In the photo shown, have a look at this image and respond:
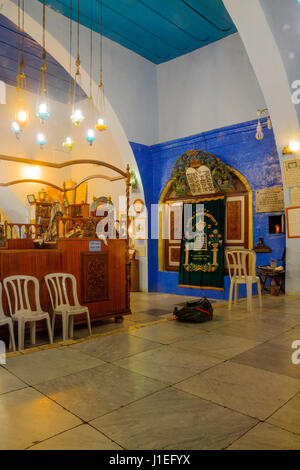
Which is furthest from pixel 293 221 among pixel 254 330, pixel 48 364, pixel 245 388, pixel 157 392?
pixel 48 364

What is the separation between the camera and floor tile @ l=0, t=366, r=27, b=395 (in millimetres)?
2545

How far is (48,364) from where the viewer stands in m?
3.04

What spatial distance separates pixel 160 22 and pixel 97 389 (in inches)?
271

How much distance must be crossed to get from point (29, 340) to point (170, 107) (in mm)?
6281

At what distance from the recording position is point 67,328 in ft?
14.1

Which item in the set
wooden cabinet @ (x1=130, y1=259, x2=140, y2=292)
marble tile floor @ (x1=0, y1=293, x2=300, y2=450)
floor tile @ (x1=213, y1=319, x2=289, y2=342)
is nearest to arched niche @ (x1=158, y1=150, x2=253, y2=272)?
wooden cabinet @ (x1=130, y1=259, x2=140, y2=292)

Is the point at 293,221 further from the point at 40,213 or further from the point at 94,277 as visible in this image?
the point at 40,213

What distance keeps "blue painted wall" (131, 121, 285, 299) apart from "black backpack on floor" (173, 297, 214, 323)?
2.56 meters

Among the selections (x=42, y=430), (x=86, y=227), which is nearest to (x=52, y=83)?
(x=86, y=227)

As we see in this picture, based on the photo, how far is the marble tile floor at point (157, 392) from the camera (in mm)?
1878

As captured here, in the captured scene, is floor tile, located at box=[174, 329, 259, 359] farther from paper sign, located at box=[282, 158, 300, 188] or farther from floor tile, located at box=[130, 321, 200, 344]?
paper sign, located at box=[282, 158, 300, 188]

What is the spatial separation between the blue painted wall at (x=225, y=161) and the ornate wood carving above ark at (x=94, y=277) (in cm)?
315

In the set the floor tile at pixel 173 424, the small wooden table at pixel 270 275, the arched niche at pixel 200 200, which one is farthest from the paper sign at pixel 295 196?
the floor tile at pixel 173 424

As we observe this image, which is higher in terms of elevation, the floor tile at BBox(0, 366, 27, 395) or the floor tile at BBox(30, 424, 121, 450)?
the floor tile at BBox(30, 424, 121, 450)
